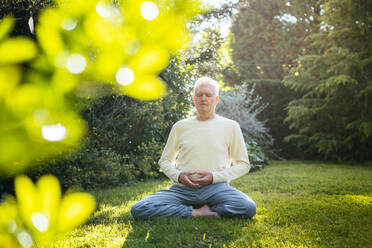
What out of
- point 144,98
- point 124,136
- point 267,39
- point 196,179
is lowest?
point 196,179

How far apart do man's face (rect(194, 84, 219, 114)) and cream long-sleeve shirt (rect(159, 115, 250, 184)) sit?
0.17 meters

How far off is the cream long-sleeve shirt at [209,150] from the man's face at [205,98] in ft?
0.55

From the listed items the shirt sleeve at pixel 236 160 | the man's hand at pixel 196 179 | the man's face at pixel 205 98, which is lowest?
the man's hand at pixel 196 179

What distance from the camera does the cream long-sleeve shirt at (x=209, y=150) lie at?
335 centimetres

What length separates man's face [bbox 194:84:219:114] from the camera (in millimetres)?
3385

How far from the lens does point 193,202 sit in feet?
11.2

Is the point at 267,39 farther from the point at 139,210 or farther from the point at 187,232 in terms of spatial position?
the point at 187,232

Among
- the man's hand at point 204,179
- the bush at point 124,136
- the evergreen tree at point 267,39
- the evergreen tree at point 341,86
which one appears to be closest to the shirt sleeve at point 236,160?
the man's hand at point 204,179

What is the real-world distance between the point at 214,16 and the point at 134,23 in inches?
460

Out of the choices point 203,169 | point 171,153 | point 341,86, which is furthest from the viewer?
point 341,86

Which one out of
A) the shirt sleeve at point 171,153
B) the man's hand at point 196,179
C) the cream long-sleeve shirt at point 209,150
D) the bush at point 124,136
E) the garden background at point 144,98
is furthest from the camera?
the bush at point 124,136

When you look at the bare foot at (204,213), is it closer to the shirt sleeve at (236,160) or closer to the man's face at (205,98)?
the shirt sleeve at (236,160)

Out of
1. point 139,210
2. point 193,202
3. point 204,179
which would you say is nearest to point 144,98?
point 204,179

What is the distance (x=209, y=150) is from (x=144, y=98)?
293 cm
